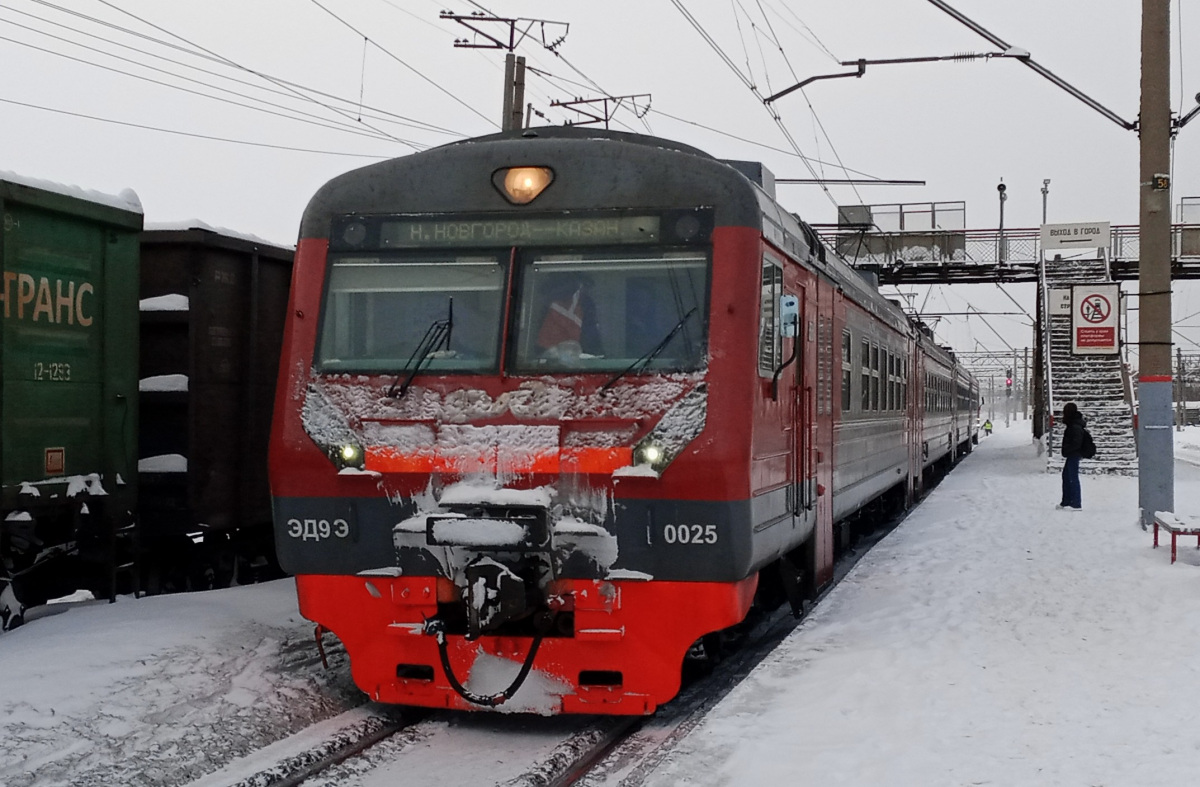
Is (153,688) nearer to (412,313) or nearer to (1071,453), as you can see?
(412,313)

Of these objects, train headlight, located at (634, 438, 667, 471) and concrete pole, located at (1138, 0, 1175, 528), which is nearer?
train headlight, located at (634, 438, 667, 471)

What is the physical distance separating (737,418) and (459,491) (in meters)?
1.45

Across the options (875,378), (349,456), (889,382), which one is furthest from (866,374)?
(349,456)

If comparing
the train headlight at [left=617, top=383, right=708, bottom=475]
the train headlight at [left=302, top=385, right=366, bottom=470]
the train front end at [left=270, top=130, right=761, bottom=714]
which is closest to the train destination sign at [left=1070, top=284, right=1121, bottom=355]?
the train front end at [left=270, top=130, right=761, bottom=714]

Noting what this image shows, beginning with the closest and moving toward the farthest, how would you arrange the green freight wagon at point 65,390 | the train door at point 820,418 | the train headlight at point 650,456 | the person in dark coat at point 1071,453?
the train headlight at point 650,456 < the green freight wagon at point 65,390 < the train door at point 820,418 < the person in dark coat at point 1071,453

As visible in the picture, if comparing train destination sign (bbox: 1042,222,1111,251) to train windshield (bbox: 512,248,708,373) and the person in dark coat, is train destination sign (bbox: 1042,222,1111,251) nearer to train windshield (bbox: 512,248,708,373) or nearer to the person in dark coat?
the person in dark coat

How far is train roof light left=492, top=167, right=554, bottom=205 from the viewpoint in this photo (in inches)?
254

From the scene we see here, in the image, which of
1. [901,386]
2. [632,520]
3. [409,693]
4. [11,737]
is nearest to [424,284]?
[632,520]

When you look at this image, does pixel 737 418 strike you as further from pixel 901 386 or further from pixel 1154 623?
pixel 901 386

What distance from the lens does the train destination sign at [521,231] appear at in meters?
6.35

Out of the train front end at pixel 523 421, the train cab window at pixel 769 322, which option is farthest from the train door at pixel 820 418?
the train front end at pixel 523 421

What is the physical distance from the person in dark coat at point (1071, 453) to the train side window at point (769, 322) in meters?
10.9

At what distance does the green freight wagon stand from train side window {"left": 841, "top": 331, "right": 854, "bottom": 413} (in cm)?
550

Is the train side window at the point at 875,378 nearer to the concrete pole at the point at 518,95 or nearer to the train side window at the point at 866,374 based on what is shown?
the train side window at the point at 866,374
